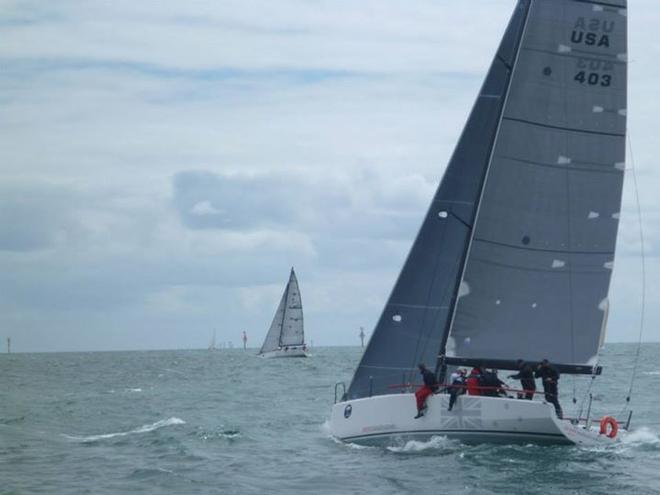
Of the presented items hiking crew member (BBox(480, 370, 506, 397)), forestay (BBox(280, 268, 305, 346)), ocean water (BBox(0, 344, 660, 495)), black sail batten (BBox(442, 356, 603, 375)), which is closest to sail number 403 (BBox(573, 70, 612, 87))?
black sail batten (BBox(442, 356, 603, 375))

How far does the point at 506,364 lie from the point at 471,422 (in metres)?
2.03

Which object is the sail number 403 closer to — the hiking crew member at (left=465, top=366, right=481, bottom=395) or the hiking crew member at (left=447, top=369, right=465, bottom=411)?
the hiking crew member at (left=465, top=366, right=481, bottom=395)

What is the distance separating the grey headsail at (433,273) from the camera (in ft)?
89.9

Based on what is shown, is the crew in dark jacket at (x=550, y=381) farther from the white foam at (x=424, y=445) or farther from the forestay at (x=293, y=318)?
the forestay at (x=293, y=318)

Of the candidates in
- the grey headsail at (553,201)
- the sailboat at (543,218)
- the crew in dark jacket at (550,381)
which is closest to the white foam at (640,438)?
the sailboat at (543,218)

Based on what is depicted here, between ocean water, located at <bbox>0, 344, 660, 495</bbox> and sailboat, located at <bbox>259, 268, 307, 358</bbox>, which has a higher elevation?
sailboat, located at <bbox>259, 268, 307, 358</bbox>

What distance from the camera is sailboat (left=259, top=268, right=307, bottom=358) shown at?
346 ft

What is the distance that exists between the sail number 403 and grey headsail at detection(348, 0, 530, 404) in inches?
84.8

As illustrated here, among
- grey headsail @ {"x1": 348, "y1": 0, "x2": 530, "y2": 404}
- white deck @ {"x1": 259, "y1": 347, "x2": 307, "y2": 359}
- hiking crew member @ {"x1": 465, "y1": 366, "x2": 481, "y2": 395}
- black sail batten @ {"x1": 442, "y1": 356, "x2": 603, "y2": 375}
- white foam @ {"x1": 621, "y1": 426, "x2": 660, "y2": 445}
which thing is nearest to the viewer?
hiking crew member @ {"x1": 465, "y1": 366, "x2": 481, "y2": 395}

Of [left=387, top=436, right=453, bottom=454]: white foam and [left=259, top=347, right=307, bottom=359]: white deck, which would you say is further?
[left=259, top=347, right=307, bottom=359]: white deck

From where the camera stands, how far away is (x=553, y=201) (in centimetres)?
2578

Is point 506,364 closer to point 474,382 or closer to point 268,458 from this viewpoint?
point 474,382

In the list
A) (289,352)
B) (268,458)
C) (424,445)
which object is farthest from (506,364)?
(289,352)

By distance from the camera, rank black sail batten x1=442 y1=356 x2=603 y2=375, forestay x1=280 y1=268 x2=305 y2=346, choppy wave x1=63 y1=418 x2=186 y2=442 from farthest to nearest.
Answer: forestay x1=280 y1=268 x2=305 y2=346 → choppy wave x1=63 y1=418 x2=186 y2=442 → black sail batten x1=442 y1=356 x2=603 y2=375
